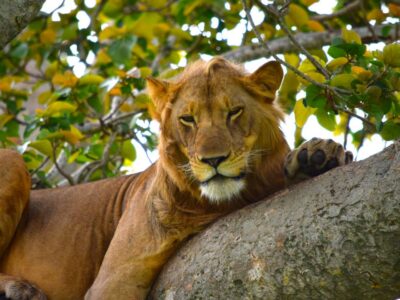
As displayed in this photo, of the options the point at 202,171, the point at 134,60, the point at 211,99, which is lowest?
the point at 134,60

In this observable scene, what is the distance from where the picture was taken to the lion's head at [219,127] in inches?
198

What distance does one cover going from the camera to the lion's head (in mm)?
5020

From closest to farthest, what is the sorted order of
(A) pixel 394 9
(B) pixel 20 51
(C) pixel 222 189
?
(C) pixel 222 189 → (A) pixel 394 9 → (B) pixel 20 51

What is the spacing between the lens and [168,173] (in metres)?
5.43

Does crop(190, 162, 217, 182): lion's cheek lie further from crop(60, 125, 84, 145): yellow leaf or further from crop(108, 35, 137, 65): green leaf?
crop(108, 35, 137, 65): green leaf

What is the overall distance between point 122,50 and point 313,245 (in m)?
4.54

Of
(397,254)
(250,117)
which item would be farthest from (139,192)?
(397,254)

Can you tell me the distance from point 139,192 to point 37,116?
1482 mm

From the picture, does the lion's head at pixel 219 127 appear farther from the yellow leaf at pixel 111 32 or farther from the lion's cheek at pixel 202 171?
the yellow leaf at pixel 111 32

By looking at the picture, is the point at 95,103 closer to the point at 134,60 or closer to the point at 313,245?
the point at 134,60

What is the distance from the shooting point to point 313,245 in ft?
13.6

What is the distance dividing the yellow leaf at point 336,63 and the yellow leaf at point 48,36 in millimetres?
4379

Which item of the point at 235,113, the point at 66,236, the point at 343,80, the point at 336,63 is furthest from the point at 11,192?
the point at 343,80

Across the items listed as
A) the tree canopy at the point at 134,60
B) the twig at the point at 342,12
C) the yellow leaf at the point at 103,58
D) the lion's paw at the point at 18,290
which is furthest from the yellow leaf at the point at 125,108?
the lion's paw at the point at 18,290
